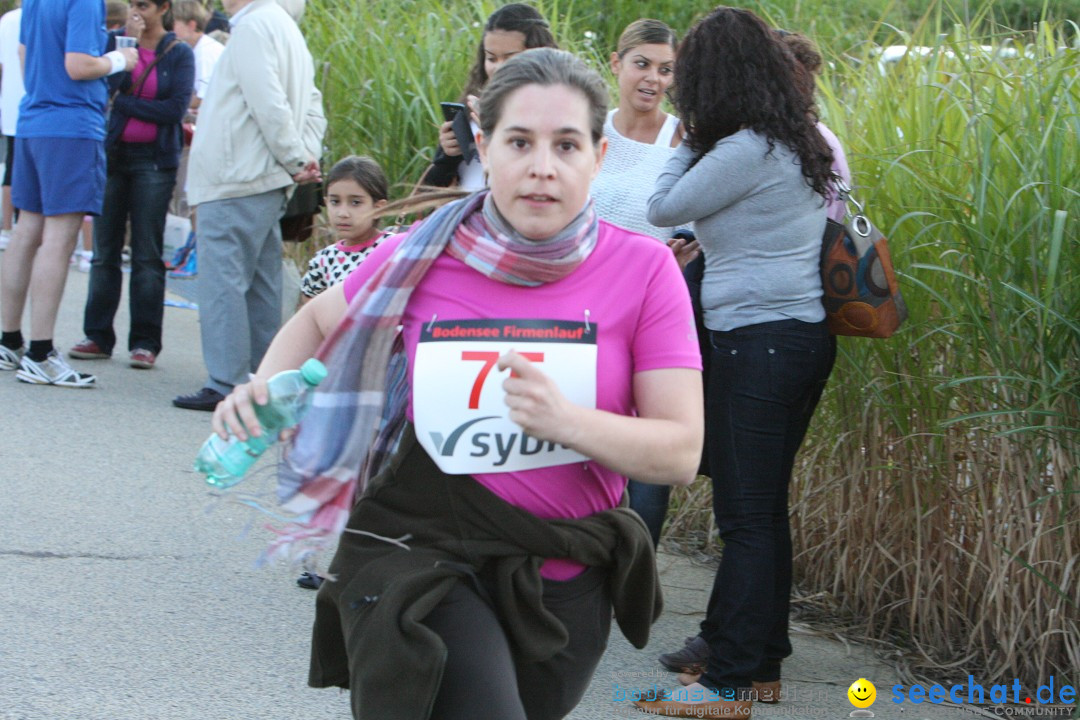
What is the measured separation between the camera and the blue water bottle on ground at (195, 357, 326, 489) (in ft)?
7.63

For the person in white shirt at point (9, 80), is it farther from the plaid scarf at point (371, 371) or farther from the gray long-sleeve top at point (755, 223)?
the plaid scarf at point (371, 371)

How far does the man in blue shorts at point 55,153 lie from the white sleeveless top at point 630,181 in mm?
3507

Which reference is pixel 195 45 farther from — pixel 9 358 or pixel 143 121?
pixel 9 358

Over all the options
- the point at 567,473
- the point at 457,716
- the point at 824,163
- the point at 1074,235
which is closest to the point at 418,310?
the point at 567,473

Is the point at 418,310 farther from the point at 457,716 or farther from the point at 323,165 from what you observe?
the point at 323,165

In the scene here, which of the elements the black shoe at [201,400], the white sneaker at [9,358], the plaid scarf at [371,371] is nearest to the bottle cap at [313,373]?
the plaid scarf at [371,371]

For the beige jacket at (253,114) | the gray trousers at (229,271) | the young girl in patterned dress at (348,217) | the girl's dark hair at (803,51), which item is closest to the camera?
the girl's dark hair at (803,51)

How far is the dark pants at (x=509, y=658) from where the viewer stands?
2.21 m

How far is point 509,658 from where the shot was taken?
230cm

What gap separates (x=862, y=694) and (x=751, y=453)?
834 millimetres

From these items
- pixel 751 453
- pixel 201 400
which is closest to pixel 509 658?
pixel 751 453

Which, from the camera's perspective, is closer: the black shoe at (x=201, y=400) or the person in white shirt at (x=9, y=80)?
the black shoe at (x=201, y=400)

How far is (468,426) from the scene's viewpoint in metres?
2.34

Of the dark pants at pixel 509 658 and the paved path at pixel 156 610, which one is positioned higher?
the dark pants at pixel 509 658
